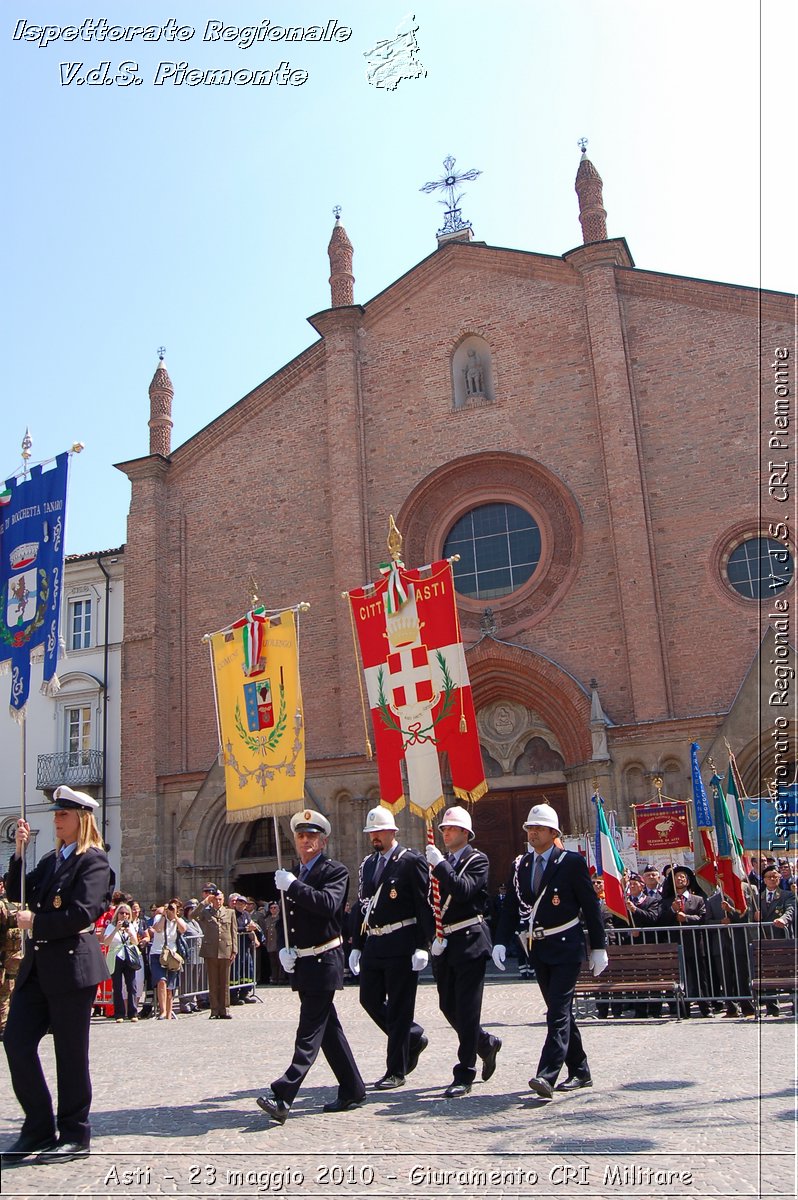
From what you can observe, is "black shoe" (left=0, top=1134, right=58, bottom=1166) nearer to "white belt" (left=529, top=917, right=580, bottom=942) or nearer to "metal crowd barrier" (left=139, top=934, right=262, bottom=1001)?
"white belt" (left=529, top=917, right=580, bottom=942)

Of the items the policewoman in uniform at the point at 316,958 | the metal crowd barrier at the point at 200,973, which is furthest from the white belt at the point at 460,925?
the metal crowd barrier at the point at 200,973

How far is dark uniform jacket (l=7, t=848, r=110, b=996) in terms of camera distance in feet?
19.0

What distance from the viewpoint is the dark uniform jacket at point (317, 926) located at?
271 inches

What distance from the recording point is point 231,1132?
20.3 ft

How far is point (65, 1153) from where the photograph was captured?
5.56 meters

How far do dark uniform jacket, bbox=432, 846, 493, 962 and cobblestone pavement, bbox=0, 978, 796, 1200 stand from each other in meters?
0.94

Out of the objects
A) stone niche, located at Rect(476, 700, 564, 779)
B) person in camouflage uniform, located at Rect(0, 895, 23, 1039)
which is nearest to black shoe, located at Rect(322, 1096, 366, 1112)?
person in camouflage uniform, located at Rect(0, 895, 23, 1039)

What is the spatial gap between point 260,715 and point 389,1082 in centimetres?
709

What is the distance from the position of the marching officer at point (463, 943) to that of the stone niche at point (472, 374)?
56.7ft

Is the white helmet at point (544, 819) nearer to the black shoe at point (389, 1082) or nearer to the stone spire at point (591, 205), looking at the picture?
the black shoe at point (389, 1082)

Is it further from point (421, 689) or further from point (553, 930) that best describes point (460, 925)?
point (421, 689)

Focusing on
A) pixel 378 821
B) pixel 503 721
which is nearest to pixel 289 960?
pixel 378 821

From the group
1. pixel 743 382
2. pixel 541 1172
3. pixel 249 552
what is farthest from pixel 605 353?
pixel 541 1172

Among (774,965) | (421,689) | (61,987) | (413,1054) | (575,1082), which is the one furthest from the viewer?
(421,689)
